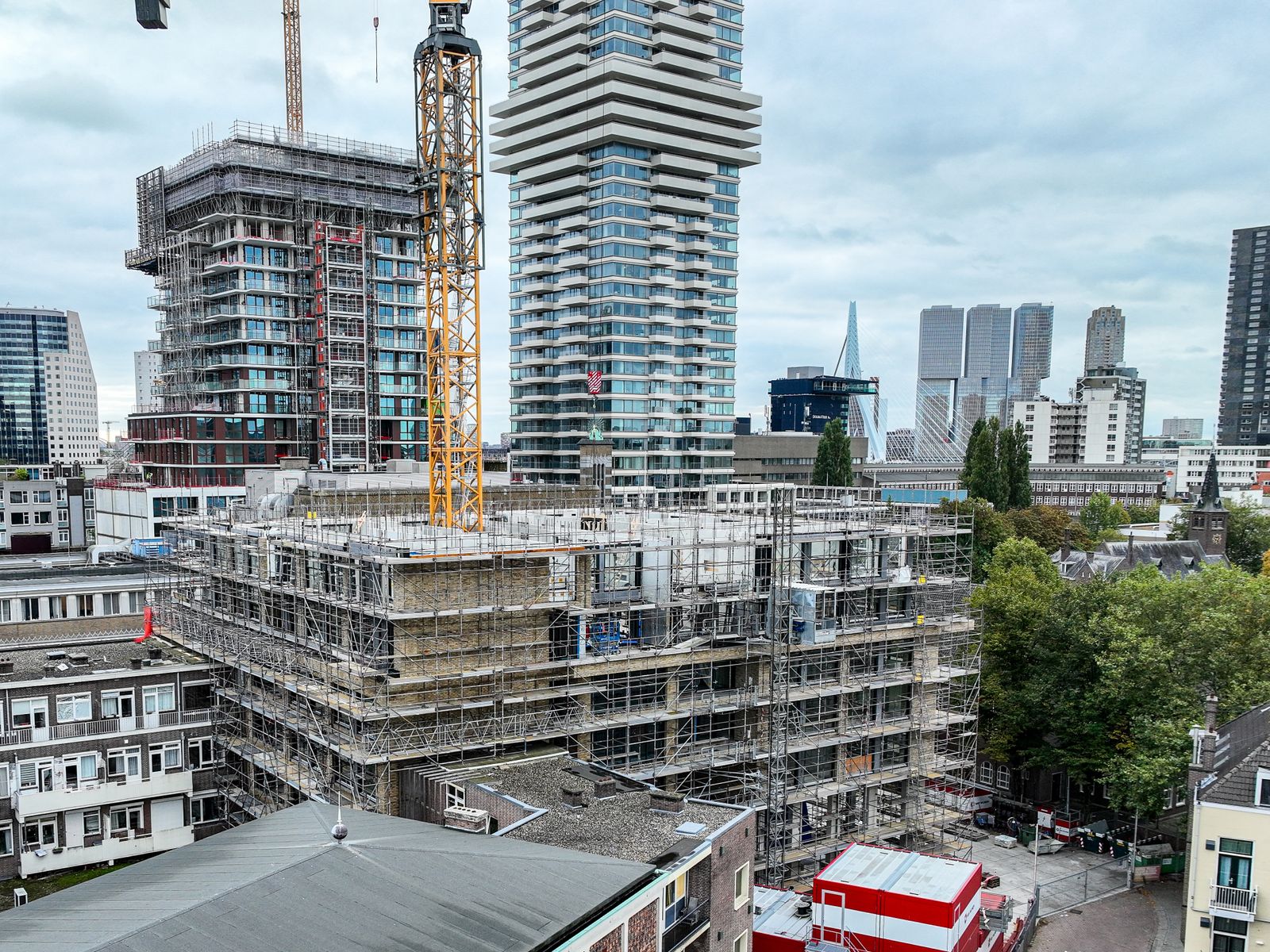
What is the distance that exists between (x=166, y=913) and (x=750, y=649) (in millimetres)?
22745

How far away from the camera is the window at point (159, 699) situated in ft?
116

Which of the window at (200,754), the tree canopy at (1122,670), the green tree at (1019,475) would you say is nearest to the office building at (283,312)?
the window at (200,754)

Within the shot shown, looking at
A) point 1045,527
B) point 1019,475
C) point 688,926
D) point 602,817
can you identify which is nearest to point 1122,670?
point 688,926

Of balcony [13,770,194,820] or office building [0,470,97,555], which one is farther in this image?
office building [0,470,97,555]

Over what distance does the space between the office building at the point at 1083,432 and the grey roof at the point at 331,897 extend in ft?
620

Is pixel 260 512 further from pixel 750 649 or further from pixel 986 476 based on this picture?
pixel 986 476

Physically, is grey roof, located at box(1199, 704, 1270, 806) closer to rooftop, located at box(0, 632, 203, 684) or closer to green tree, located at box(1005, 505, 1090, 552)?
rooftop, located at box(0, 632, 203, 684)

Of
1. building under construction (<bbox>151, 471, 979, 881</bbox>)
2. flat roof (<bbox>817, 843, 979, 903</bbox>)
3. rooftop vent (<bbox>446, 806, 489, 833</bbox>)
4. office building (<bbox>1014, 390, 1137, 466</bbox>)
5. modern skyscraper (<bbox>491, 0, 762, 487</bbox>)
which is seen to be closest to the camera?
rooftop vent (<bbox>446, 806, 489, 833</bbox>)

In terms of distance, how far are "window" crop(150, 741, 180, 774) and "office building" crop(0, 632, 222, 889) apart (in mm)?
39

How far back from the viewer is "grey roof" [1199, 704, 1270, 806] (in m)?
28.1

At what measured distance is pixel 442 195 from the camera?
3716 cm

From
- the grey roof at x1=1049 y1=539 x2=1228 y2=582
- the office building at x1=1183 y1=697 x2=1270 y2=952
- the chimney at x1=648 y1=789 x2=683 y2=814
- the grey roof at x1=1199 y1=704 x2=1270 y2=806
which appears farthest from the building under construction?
the grey roof at x1=1049 y1=539 x2=1228 y2=582

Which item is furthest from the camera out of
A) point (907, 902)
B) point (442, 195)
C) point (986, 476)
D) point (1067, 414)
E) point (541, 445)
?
point (1067, 414)

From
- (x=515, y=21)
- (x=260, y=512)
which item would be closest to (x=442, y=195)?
(x=260, y=512)
